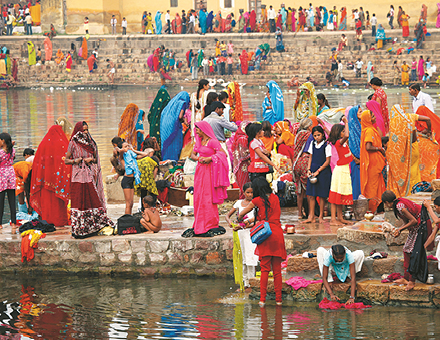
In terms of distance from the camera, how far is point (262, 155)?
793 cm

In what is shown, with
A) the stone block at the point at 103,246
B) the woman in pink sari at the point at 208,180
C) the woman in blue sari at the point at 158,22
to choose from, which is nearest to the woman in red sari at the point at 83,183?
the stone block at the point at 103,246

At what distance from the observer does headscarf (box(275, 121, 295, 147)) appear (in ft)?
33.5

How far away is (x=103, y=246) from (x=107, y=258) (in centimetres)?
14

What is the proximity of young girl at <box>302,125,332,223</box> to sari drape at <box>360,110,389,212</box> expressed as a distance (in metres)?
0.47

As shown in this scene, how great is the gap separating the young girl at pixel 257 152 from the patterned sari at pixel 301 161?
1.01 ft

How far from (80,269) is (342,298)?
9.98 feet

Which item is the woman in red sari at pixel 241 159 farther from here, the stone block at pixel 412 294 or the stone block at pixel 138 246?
the stone block at pixel 412 294

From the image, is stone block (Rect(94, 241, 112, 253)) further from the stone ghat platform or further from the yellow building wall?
the yellow building wall

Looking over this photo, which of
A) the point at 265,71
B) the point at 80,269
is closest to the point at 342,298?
the point at 80,269

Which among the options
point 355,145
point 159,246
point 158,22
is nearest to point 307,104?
point 355,145

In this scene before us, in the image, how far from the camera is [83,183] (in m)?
7.81

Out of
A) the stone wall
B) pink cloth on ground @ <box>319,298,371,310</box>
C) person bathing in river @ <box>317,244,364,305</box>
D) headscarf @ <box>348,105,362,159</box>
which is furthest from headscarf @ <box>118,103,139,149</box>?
pink cloth on ground @ <box>319,298,371,310</box>

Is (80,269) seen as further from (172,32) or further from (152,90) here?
(172,32)

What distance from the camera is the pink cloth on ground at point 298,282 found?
6.47 m
